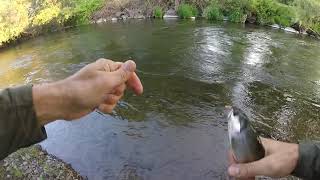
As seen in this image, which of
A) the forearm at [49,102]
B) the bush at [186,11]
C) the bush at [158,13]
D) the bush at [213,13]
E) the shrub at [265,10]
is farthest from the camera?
the bush at [158,13]

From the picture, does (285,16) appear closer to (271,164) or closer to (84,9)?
(84,9)

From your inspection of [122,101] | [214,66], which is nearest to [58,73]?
[122,101]

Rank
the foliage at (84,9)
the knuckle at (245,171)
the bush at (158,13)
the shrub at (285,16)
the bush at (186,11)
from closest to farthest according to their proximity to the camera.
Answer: the knuckle at (245,171), the shrub at (285,16), the foliage at (84,9), the bush at (186,11), the bush at (158,13)

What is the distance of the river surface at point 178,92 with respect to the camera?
27.7ft

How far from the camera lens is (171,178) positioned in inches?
302

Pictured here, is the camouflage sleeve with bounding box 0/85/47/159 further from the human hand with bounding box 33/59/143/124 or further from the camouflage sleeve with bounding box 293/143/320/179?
→ the camouflage sleeve with bounding box 293/143/320/179

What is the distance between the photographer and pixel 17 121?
1793mm

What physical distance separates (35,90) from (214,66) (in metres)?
12.5

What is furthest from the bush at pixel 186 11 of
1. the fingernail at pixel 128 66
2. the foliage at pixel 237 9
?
the fingernail at pixel 128 66

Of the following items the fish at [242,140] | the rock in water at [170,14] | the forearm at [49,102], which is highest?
the forearm at [49,102]

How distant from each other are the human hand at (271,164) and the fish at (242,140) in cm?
5

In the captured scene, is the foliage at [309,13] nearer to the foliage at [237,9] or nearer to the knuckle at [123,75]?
the foliage at [237,9]

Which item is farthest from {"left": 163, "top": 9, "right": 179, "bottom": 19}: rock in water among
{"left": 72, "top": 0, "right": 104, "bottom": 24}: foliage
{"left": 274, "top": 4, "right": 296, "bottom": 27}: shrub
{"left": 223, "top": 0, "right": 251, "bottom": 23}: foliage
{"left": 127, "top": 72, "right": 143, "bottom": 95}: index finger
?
{"left": 127, "top": 72, "right": 143, "bottom": 95}: index finger

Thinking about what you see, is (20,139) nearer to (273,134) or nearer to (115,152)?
(115,152)
